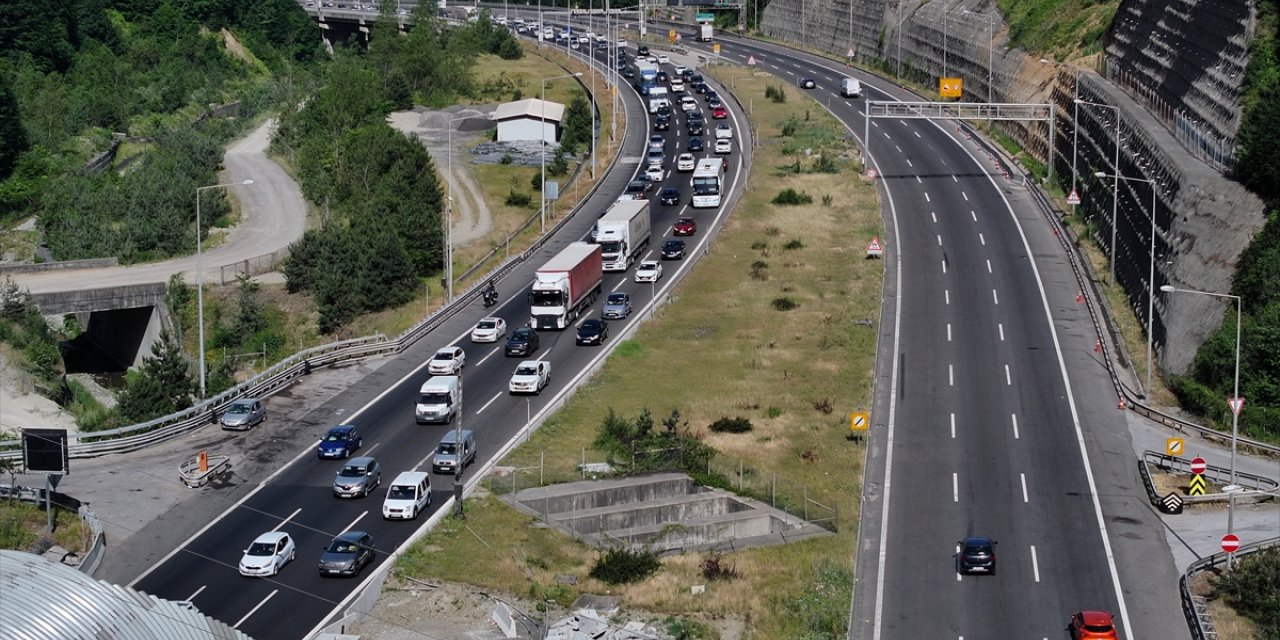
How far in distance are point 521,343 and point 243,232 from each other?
1599 inches

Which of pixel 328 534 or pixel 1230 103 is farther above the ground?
pixel 1230 103

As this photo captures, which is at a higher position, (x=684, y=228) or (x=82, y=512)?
(x=684, y=228)

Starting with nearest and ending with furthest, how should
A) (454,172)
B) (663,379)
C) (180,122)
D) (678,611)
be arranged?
1. (678,611)
2. (663,379)
3. (454,172)
4. (180,122)

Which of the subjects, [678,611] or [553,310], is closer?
[678,611]

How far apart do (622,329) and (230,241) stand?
37526mm

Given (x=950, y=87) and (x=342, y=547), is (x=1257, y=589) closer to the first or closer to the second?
(x=342, y=547)

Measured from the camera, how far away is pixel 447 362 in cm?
7525

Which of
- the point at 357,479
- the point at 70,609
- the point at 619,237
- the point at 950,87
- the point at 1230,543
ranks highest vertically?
the point at 70,609

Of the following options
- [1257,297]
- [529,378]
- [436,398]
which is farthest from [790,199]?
[436,398]

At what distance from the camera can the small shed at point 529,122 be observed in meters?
141

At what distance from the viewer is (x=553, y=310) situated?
81750 millimetres

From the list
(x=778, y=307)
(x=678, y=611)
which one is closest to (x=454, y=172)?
(x=778, y=307)

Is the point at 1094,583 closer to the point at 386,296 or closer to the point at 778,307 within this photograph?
the point at 778,307

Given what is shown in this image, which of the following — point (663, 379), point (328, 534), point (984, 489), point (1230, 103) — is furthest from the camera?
point (1230, 103)
